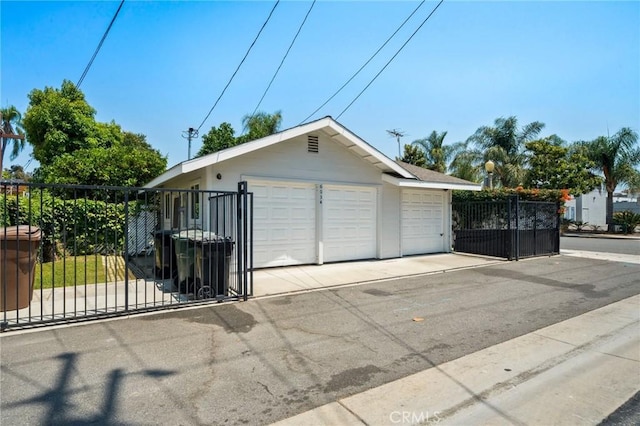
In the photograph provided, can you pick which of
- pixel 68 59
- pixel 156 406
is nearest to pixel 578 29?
pixel 156 406

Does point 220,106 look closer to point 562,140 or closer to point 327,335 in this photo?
point 327,335

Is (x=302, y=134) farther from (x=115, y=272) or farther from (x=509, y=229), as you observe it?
(x=509, y=229)

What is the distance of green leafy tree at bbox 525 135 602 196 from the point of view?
26.4 meters

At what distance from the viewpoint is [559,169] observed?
26.6m

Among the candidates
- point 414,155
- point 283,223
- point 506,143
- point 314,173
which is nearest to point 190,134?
point 414,155

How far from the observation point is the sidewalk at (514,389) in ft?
9.87

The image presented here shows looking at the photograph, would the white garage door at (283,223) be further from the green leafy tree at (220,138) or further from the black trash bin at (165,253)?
the green leafy tree at (220,138)

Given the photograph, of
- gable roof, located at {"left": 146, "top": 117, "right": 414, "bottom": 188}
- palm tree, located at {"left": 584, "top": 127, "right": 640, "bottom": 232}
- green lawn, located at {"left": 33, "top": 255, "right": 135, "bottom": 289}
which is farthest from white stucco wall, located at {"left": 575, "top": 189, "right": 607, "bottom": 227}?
green lawn, located at {"left": 33, "top": 255, "right": 135, "bottom": 289}

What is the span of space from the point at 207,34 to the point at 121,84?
18.7 ft

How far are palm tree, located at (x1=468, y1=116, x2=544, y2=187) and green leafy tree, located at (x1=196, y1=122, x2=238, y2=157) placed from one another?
19.2 meters

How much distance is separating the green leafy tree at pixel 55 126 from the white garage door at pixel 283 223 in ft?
50.0

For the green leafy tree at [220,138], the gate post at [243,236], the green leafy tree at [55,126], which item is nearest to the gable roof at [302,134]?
the gate post at [243,236]

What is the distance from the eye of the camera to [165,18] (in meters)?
9.38

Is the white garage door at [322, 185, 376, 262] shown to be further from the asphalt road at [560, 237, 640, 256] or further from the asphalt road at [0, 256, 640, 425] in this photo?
the asphalt road at [560, 237, 640, 256]
